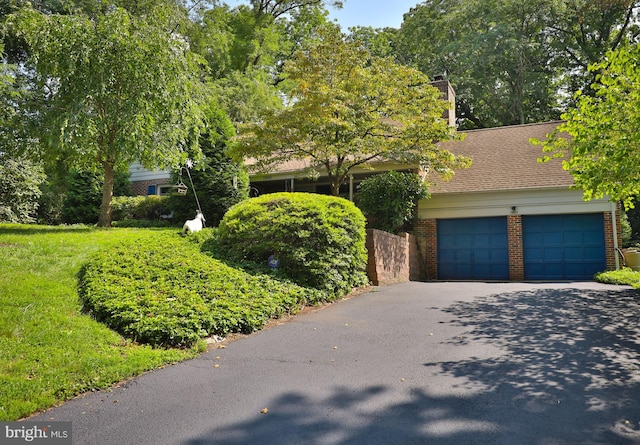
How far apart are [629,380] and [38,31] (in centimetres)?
1307

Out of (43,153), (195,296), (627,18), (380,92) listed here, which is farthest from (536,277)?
(627,18)

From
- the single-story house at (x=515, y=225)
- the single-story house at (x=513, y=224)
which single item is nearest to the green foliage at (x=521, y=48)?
the single-story house at (x=513, y=224)

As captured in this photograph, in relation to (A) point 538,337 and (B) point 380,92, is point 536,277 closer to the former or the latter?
(B) point 380,92

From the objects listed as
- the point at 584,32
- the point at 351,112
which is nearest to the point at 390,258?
the point at 351,112

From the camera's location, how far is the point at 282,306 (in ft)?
23.7

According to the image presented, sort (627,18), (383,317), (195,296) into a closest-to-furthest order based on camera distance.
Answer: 1. (195,296)
2. (383,317)
3. (627,18)

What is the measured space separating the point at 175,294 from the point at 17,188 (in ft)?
45.2

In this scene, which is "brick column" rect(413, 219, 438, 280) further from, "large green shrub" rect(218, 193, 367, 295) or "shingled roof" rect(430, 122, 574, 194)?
"large green shrub" rect(218, 193, 367, 295)

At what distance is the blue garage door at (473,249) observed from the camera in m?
15.5

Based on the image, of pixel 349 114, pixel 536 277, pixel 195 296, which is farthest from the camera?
pixel 536 277

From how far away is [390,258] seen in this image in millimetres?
12234

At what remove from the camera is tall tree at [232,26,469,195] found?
11.8 m

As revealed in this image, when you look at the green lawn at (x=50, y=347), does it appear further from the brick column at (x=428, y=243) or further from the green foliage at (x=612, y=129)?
the brick column at (x=428, y=243)

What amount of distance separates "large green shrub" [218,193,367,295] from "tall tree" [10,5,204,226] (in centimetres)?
383
